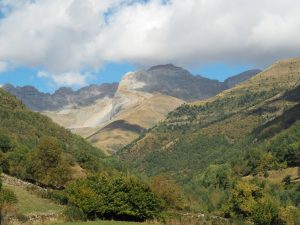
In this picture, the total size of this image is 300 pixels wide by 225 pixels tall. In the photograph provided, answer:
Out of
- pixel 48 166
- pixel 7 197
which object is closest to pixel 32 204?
pixel 7 197

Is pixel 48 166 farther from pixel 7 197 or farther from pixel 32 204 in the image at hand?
pixel 7 197

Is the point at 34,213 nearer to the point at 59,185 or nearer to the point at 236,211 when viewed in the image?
the point at 59,185

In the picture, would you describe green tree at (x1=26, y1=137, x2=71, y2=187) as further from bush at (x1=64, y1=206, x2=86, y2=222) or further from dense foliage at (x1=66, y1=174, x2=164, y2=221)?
bush at (x1=64, y1=206, x2=86, y2=222)

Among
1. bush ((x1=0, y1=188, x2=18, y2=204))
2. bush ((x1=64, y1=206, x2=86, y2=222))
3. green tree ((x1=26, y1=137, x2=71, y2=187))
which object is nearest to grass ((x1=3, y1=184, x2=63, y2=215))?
bush ((x1=0, y1=188, x2=18, y2=204))

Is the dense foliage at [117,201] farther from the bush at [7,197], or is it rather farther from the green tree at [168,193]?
the green tree at [168,193]

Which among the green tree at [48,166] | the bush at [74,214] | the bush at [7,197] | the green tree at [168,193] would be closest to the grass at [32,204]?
the bush at [7,197]

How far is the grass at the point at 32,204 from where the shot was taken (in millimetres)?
52375

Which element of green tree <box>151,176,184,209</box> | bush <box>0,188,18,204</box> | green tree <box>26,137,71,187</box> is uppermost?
green tree <box>26,137,71,187</box>

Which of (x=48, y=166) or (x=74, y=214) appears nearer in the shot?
(x=74, y=214)

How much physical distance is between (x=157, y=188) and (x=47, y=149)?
68.9ft

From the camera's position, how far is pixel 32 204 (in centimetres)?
5628

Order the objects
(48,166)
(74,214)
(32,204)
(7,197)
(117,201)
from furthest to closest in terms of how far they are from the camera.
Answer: (48,166) < (32,204) < (117,201) < (7,197) < (74,214)

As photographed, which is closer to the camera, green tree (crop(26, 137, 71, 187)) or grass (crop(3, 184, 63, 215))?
grass (crop(3, 184, 63, 215))

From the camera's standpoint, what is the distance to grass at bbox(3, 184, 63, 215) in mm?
52375
